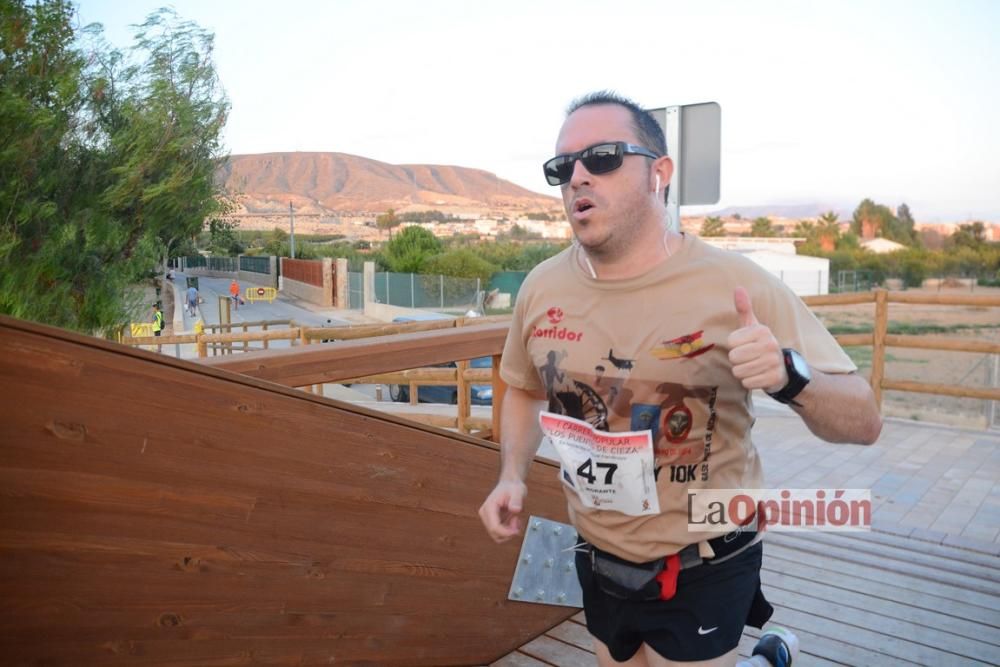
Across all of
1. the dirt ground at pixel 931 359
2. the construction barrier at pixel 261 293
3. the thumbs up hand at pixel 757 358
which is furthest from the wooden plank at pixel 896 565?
the construction barrier at pixel 261 293

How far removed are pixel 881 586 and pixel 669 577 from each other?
2.36 meters

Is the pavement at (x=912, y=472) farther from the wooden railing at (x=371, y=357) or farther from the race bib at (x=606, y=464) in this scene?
the race bib at (x=606, y=464)

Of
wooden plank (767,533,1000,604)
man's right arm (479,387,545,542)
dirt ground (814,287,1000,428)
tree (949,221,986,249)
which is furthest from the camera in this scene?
tree (949,221,986,249)

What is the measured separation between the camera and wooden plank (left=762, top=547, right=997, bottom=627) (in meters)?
3.37

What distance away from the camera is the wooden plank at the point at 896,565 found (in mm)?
3646

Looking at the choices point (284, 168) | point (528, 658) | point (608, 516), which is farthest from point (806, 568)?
point (284, 168)

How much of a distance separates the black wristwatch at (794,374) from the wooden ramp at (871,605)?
5.97ft

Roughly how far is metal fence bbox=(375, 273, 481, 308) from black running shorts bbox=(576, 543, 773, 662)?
41504 mm

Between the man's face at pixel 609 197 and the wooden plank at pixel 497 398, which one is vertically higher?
the man's face at pixel 609 197

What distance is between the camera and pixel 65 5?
15.7 metres

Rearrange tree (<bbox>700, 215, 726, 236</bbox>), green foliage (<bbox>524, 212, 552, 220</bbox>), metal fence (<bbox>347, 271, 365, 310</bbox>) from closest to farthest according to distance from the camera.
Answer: metal fence (<bbox>347, 271, 365, 310</bbox>)
tree (<bbox>700, 215, 726, 236</bbox>)
green foliage (<bbox>524, 212, 552, 220</bbox>)

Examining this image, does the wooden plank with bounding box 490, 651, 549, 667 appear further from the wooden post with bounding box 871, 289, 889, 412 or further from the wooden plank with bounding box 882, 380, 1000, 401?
the wooden post with bounding box 871, 289, 889, 412

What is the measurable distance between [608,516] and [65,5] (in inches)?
690

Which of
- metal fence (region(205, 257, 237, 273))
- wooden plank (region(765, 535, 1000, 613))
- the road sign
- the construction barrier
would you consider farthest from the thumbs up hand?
the construction barrier
